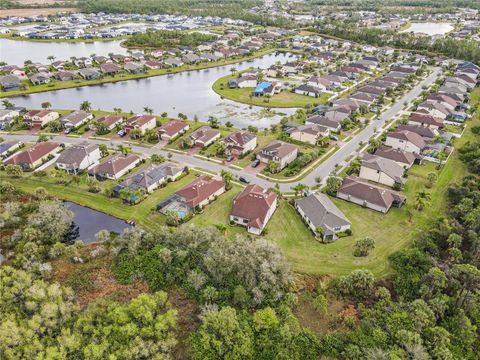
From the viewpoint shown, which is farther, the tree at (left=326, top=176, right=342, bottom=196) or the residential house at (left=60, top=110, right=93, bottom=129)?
the residential house at (left=60, top=110, right=93, bottom=129)

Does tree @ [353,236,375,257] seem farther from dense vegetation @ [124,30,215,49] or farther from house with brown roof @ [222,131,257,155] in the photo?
dense vegetation @ [124,30,215,49]

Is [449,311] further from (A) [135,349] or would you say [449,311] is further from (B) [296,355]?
(A) [135,349]

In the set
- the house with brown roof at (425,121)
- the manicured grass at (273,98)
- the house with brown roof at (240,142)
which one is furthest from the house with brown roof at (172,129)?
the house with brown roof at (425,121)

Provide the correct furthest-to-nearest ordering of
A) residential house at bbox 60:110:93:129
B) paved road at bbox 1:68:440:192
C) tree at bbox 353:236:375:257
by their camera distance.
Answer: residential house at bbox 60:110:93:129
paved road at bbox 1:68:440:192
tree at bbox 353:236:375:257

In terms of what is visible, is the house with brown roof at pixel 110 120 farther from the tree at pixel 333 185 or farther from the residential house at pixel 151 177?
the tree at pixel 333 185

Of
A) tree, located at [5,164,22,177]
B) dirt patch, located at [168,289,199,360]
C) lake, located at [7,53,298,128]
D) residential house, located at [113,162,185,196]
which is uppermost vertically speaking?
tree, located at [5,164,22,177]

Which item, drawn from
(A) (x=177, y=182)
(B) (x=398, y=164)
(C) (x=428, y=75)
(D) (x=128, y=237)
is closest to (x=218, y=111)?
(A) (x=177, y=182)

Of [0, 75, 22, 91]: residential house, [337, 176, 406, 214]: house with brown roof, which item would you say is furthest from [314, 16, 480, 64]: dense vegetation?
[0, 75, 22, 91]: residential house
